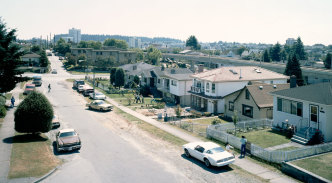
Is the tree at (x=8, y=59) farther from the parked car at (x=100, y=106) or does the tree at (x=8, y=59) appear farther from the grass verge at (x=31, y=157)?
the parked car at (x=100, y=106)

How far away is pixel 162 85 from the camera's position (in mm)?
53000

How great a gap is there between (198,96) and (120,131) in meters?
17.1

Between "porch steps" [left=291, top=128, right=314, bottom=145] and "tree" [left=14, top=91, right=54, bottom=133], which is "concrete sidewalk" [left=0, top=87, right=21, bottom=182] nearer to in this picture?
"tree" [left=14, top=91, right=54, bottom=133]

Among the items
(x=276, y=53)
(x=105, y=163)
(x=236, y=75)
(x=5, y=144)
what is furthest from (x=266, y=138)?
(x=276, y=53)

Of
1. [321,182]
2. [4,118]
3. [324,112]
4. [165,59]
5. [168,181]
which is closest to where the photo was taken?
[321,182]

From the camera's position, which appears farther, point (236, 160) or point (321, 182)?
point (236, 160)

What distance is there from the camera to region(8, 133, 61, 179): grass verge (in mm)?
17250

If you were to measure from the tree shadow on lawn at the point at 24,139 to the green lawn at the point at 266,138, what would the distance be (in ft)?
60.1

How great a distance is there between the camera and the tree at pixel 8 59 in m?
27.8

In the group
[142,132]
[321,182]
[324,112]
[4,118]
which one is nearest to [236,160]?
[321,182]

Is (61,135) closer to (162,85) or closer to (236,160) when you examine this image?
(236,160)

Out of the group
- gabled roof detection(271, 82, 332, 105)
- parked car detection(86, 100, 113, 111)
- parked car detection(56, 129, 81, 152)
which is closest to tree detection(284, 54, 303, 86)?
gabled roof detection(271, 82, 332, 105)

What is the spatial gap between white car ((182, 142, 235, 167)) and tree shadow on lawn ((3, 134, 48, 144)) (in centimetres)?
1328

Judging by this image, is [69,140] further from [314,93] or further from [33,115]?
[314,93]
